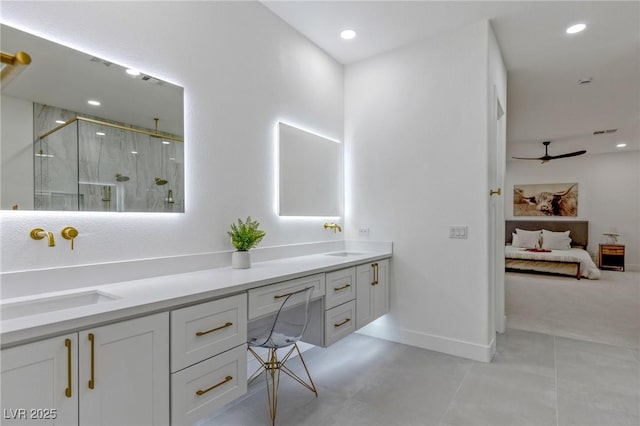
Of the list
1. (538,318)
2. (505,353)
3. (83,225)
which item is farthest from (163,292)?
(538,318)

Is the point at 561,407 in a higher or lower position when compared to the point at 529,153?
lower

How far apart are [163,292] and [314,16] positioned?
247 cm

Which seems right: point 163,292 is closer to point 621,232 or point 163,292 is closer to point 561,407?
point 561,407

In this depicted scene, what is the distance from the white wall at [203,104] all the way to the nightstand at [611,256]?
7.36 m

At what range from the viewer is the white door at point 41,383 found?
39.0 inches

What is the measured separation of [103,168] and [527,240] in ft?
27.9

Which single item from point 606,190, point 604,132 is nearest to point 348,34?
point 604,132

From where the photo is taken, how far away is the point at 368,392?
89.9 inches

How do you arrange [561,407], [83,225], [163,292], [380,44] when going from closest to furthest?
[163,292] → [83,225] → [561,407] → [380,44]

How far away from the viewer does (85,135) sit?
5.46 feet

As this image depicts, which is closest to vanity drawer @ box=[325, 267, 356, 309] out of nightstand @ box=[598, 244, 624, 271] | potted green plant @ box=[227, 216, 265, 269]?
potted green plant @ box=[227, 216, 265, 269]

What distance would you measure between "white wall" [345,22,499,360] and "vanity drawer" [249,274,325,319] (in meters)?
1.37

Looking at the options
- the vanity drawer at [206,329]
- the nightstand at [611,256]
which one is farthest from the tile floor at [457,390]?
the nightstand at [611,256]

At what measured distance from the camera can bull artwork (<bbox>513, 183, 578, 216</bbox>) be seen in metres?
7.87
